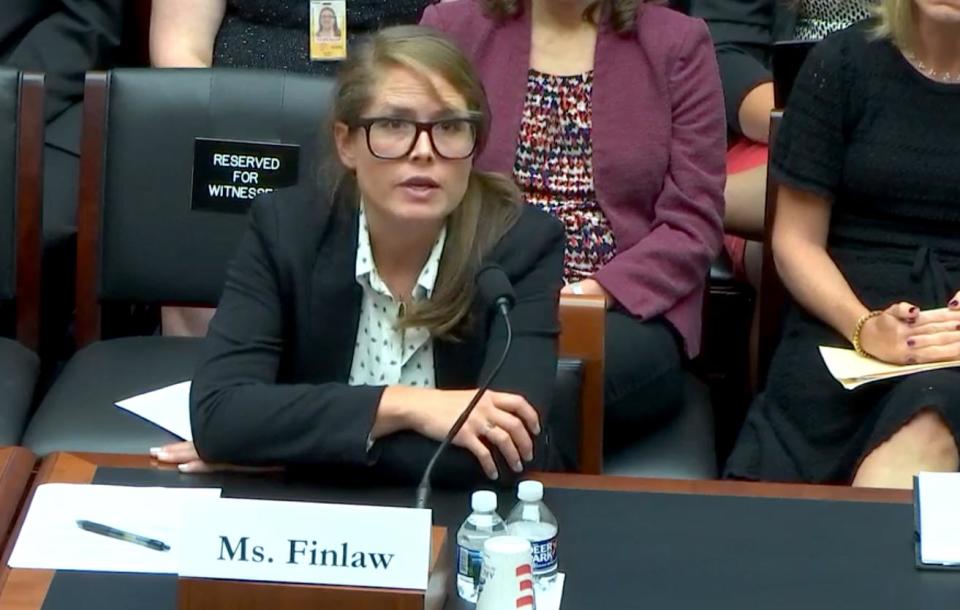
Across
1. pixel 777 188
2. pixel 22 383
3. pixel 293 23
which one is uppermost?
pixel 293 23

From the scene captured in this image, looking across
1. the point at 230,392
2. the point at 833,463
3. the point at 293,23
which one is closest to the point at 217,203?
the point at 293,23

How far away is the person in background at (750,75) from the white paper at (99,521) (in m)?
1.42

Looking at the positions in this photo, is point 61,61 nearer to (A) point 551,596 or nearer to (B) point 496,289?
(B) point 496,289

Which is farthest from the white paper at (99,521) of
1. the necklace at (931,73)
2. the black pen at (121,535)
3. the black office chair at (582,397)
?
the necklace at (931,73)

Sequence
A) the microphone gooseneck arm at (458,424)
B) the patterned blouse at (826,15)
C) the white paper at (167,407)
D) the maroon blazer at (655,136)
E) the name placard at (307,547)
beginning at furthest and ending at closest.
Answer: the patterned blouse at (826,15)
the maroon blazer at (655,136)
the white paper at (167,407)
the microphone gooseneck arm at (458,424)
the name placard at (307,547)

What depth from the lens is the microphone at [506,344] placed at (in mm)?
1334

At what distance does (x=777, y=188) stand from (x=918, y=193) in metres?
0.21

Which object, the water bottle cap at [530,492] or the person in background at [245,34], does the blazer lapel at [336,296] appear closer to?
the water bottle cap at [530,492]

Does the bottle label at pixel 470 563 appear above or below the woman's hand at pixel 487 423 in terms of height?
below

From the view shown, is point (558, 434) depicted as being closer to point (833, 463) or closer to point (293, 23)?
point (833, 463)

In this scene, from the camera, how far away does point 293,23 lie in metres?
2.72

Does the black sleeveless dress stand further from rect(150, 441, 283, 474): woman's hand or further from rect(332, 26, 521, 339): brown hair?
rect(150, 441, 283, 474): woman's hand

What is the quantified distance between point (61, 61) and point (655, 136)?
50.1 inches

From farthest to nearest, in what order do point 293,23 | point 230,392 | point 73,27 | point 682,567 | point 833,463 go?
1. point 73,27
2. point 293,23
3. point 833,463
4. point 230,392
5. point 682,567
